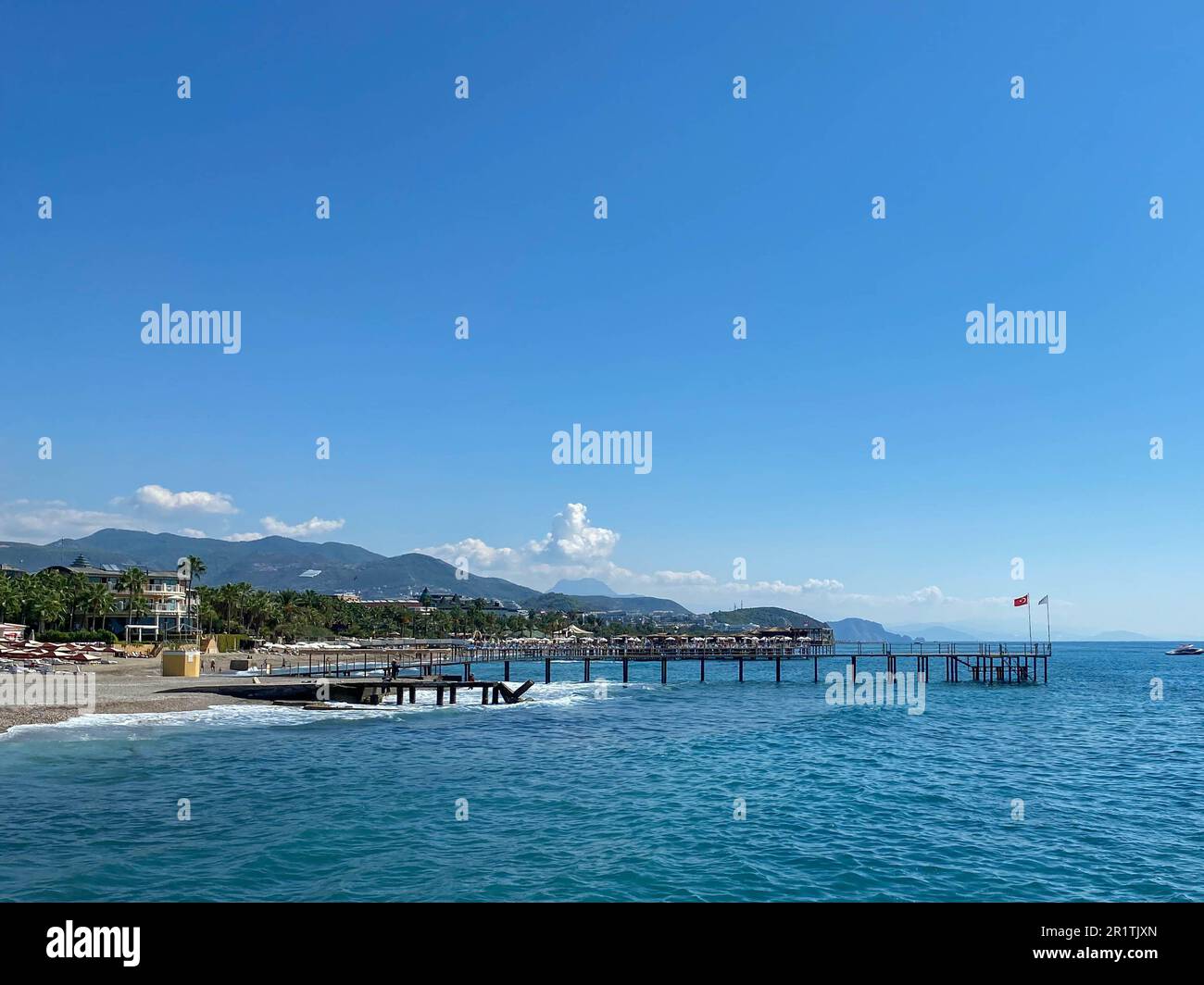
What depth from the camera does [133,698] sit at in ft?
186

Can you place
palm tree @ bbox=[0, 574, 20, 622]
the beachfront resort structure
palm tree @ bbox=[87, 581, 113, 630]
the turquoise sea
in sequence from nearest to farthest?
the turquoise sea < palm tree @ bbox=[0, 574, 20, 622] < palm tree @ bbox=[87, 581, 113, 630] < the beachfront resort structure

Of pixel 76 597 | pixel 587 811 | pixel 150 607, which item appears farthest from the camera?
pixel 150 607

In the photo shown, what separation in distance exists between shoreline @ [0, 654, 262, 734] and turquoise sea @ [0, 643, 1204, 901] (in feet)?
9.48

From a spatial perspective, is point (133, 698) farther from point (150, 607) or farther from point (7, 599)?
point (150, 607)

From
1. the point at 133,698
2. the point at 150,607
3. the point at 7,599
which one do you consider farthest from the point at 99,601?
the point at 133,698

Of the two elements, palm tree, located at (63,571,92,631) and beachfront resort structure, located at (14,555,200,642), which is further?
beachfront resort structure, located at (14,555,200,642)

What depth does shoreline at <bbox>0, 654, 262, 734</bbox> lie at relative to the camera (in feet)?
153

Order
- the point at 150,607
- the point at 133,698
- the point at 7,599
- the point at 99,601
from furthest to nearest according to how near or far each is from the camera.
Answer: the point at 150,607, the point at 99,601, the point at 7,599, the point at 133,698

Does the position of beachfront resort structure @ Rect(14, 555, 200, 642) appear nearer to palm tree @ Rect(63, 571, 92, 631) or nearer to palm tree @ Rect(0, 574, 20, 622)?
palm tree @ Rect(63, 571, 92, 631)

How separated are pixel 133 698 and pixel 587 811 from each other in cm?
4243

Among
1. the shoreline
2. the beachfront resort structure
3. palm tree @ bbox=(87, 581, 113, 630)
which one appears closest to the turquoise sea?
the shoreline
